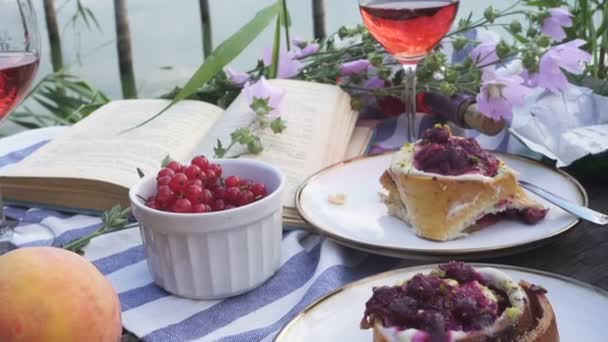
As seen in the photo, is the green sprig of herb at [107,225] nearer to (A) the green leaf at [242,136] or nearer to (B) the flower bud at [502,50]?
(A) the green leaf at [242,136]

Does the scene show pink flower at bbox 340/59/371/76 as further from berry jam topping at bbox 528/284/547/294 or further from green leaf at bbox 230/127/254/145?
berry jam topping at bbox 528/284/547/294

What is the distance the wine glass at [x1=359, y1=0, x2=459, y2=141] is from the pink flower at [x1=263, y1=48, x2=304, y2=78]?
39cm

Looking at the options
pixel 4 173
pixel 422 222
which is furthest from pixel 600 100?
pixel 4 173

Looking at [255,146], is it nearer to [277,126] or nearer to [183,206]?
[277,126]

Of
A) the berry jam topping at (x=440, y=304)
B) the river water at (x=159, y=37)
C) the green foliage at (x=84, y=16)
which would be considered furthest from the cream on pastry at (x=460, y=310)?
the river water at (x=159, y=37)

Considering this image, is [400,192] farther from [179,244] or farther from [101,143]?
[101,143]

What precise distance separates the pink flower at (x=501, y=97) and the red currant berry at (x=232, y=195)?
549mm

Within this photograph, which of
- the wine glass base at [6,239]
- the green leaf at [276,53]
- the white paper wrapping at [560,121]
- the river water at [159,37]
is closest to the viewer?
the wine glass base at [6,239]

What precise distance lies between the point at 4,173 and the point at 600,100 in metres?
1.07

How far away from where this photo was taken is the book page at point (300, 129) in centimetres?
147

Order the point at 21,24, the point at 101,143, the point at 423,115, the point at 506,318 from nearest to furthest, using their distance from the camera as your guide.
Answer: the point at 506,318, the point at 21,24, the point at 101,143, the point at 423,115

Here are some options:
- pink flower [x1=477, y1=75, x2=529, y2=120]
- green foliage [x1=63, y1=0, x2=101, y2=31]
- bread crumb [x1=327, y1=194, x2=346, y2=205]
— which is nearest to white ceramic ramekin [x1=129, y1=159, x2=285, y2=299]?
bread crumb [x1=327, y1=194, x2=346, y2=205]

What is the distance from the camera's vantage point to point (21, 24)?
1.22 meters

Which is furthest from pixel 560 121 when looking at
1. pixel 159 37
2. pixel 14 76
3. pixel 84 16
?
pixel 159 37
